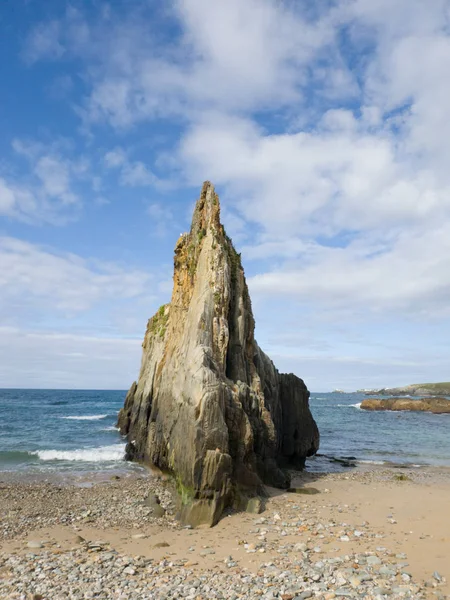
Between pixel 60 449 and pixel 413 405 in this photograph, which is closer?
pixel 60 449

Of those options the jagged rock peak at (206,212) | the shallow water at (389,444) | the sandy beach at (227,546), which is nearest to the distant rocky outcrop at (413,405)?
the shallow water at (389,444)

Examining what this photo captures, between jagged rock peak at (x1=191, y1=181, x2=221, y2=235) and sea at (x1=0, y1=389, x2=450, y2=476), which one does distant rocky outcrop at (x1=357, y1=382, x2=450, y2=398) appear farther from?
jagged rock peak at (x1=191, y1=181, x2=221, y2=235)

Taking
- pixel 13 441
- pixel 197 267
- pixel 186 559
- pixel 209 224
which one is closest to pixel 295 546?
pixel 186 559

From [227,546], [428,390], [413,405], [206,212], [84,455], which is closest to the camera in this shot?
[227,546]

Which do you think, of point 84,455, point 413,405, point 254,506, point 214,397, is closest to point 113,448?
point 84,455

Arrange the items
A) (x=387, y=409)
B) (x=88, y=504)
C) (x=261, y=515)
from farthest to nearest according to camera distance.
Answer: (x=387, y=409), (x=88, y=504), (x=261, y=515)

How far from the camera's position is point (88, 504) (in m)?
17.6

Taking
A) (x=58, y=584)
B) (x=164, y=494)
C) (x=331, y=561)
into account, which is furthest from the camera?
(x=164, y=494)

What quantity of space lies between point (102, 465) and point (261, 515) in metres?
14.2

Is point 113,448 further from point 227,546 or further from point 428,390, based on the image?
point 428,390

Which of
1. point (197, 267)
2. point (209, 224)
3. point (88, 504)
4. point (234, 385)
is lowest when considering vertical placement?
point (88, 504)

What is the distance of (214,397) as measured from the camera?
647 inches

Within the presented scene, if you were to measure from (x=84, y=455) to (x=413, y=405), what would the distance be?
77.6m

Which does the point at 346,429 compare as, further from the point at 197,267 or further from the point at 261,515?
the point at 261,515
